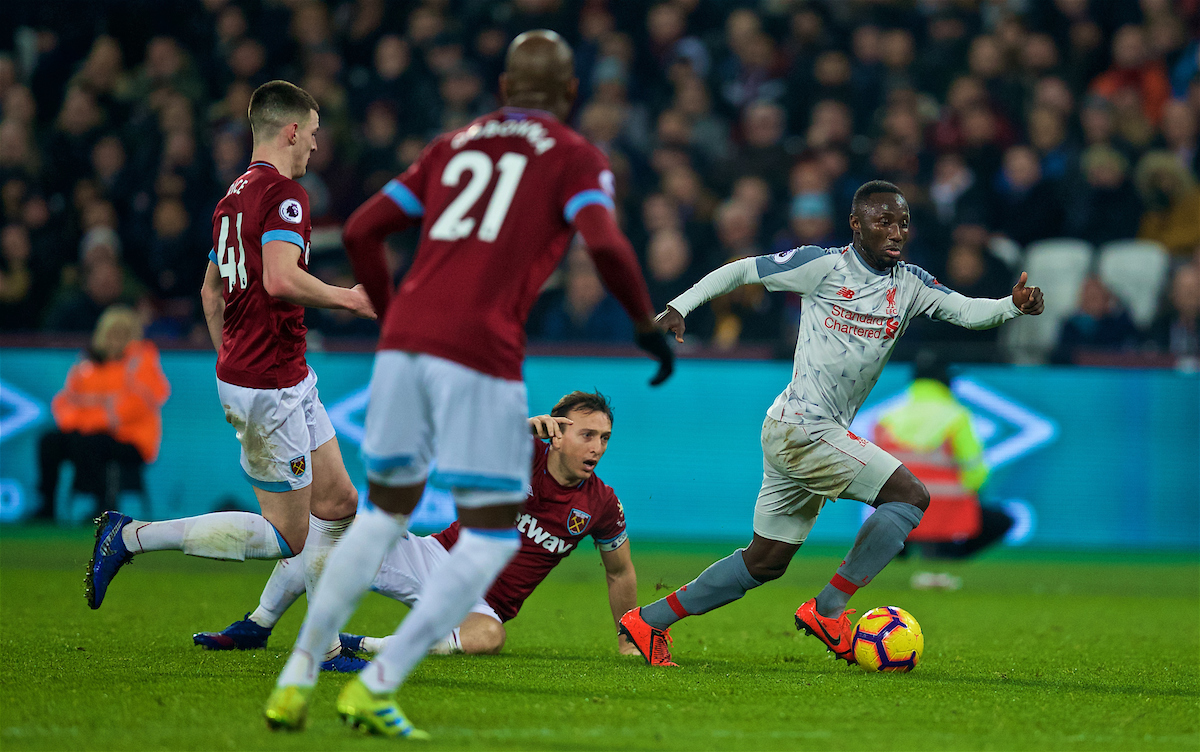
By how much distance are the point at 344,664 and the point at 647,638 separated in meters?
1.40

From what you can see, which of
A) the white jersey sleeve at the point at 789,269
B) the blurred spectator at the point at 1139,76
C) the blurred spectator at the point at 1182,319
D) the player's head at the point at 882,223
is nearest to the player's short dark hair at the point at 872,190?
the player's head at the point at 882,223

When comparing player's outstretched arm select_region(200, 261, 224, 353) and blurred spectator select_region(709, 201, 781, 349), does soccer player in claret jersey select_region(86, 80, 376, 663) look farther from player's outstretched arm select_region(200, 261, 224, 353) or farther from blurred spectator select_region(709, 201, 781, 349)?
blurred spectator select_region(709, 201, 781, 349)

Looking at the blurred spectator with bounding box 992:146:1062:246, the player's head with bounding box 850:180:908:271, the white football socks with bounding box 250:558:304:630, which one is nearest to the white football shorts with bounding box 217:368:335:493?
the white football socks with bounding box 250:558:304:630

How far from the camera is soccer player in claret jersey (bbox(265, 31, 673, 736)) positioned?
3836mm

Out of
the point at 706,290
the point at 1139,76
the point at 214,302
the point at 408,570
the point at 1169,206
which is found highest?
the point at 1139,76

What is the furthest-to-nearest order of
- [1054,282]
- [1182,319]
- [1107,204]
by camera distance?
[1107,204] → [1054,282] → [1182,319]

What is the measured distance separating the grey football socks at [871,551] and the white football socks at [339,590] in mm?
2563

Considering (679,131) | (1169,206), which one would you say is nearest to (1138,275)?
(1169,206)

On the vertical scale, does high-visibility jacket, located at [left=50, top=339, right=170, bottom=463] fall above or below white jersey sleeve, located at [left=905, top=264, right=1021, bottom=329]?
below

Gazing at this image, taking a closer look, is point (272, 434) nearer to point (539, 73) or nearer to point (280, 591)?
point (280, 591)

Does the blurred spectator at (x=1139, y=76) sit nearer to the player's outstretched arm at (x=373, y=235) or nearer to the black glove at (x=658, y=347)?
the black glove at (x=658, y=347)

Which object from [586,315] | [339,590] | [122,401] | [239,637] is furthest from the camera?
[586,315]

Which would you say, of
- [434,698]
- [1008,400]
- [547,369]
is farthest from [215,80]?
[434,698]

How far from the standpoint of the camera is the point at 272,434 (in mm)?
5445
